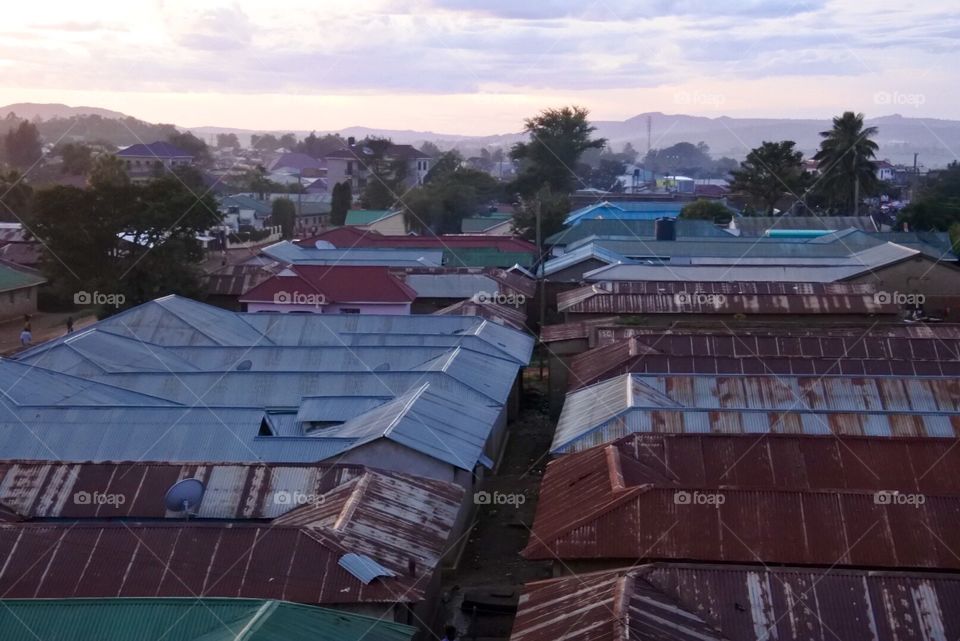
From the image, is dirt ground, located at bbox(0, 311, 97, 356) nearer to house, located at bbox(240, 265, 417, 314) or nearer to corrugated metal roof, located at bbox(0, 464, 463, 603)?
house, located at bbox(240, 265, 417, 314)

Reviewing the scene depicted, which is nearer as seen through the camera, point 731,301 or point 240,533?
point 240,533

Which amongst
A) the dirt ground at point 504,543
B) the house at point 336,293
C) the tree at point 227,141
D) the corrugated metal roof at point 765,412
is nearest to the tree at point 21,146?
the house at point 336,293

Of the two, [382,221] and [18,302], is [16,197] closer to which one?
[18,302]


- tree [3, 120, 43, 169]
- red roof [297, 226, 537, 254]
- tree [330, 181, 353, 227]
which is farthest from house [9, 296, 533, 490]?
tree [3, 120, 43, 169]

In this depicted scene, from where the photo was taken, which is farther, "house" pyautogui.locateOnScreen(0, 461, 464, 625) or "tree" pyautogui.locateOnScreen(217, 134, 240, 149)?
"tree" pyautogui.locateOnScreen(217, 134, 240, 149)

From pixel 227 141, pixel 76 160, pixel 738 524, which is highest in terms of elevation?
pixel 227 141

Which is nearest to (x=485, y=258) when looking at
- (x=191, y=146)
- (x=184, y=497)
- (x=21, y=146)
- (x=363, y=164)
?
(x=184, y=497)

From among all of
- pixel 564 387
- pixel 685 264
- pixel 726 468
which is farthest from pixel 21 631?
pixel 685 264
